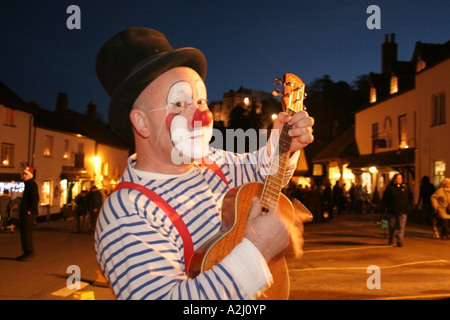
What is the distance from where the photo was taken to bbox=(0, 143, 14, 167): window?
25031mm

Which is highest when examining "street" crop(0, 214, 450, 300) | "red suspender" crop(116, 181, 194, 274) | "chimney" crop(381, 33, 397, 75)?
"chimney" crop(381, 33, 397, 75)

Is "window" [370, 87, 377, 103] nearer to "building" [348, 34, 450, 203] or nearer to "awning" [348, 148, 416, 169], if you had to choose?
"building" [348, 34, 450, 203]

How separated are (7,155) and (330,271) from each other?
21.3 meters

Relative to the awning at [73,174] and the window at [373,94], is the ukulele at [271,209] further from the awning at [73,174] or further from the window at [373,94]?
the window at [373,94]

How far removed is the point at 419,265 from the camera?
9930mm

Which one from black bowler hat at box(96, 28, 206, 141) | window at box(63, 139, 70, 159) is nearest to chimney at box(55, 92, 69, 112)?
window at box(63, 139, 70, 159)

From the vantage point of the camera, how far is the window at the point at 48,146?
1164 inches

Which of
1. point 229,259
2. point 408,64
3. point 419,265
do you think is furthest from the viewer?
point 408,64

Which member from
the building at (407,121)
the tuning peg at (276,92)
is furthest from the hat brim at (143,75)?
the building at (407,121)

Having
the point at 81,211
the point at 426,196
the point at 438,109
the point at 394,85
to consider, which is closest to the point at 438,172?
the point at 438,109

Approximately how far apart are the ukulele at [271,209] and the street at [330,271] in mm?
3453

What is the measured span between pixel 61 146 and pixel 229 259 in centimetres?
3207
